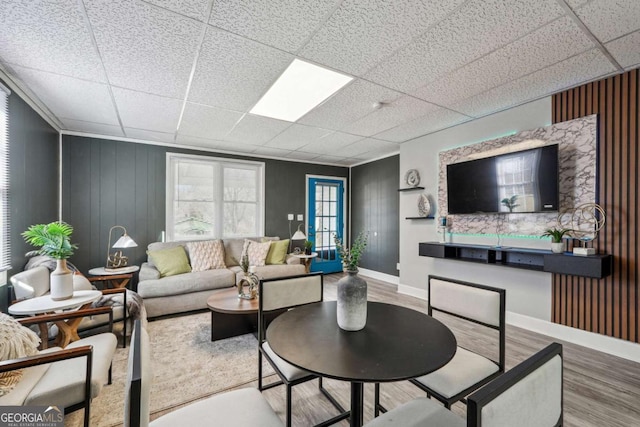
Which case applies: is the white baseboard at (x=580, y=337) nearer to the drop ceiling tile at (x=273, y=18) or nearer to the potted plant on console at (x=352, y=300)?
the potted plant on console at (x=352, y=300)

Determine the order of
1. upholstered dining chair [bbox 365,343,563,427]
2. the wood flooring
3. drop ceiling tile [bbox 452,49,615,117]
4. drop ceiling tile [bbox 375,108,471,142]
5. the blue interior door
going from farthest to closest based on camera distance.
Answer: the blue interior door → drop ceiling tile [bbox 375,108,471,142] → drop ceiling tile [bbox 452,49,615,117] → the wood flooring → upholstered dining chair [bbox 365,343,563,427]

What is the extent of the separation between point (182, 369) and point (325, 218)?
14.5 feet

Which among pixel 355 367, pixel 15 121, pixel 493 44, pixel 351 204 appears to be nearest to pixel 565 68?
pixel 493 44

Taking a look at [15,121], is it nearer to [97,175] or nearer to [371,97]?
[97,175]

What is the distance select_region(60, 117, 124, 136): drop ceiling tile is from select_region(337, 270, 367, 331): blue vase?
4.23 metres

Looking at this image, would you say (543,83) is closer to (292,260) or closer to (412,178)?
(412,178)

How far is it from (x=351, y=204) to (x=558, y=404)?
18.8 feet

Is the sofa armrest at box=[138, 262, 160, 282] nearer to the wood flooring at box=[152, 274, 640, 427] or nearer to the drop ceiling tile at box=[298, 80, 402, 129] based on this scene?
the wood flooring at box=[152, 274, 640, 427]

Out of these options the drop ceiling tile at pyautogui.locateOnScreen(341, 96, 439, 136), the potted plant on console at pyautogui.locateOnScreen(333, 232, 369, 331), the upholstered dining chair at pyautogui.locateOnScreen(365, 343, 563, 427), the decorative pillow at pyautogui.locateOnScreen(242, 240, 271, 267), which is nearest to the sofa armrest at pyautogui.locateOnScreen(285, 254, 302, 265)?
the decorative pillow at pyautogui.locateOnScreen(242, 240, 271, 267)

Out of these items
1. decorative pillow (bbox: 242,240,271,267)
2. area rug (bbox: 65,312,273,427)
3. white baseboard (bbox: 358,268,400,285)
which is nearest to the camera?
area rug (bbox: 65,312,273,427)

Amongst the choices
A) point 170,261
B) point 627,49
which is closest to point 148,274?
point 170,261

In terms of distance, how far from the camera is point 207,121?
357cm

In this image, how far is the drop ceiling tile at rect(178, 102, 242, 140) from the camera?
10.5 ft

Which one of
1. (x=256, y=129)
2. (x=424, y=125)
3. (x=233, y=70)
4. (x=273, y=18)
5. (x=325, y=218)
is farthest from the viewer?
(x=325, y=218)
